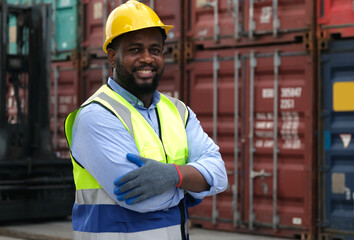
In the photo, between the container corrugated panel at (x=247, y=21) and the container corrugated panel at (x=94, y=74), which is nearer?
the container corrugated panel at (x=247, y=21)

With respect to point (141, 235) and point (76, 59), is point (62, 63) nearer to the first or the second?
point (76, 59)

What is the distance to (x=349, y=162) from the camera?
7.94 m

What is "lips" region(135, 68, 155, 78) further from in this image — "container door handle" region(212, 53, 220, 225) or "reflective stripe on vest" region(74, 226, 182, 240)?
"container door handle" region(212, 53, 220, 225)

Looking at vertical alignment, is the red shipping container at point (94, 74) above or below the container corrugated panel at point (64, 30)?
below

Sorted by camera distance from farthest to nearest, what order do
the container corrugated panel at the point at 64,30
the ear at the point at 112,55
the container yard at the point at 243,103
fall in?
the container corrugated panel at the point at 64,30
the container yard at the point at 243,103
the ear at the point at 112,55

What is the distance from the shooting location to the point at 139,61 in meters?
2.55

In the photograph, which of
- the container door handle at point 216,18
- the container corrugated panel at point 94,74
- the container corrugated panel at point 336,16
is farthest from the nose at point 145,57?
the container corrugated panel at point 94,74

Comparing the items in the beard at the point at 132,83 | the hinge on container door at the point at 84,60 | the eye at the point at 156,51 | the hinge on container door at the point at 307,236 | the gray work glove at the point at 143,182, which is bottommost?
the hinge on container door at the point at 307,236

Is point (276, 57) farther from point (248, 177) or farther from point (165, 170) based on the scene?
point (165, 170)

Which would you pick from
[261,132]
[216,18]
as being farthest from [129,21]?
[216,18]

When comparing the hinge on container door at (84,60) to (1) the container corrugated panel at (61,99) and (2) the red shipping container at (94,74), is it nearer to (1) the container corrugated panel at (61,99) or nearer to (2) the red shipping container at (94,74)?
(2) the red shipping container at (94,74)

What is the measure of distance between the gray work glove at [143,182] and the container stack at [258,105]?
6.09 m

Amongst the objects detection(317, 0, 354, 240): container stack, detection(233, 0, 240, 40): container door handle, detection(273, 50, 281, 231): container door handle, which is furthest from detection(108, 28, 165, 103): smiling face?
detection(233, 0, 240, 40): container door handle

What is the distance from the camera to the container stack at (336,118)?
792 centimetres
